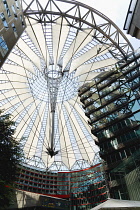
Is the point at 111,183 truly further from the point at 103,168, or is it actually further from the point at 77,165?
the point at 77,165

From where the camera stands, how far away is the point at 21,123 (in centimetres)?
3531

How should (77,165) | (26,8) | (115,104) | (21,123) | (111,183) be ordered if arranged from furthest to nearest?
(77,165)
(21,123)
(115,104)
(111,183)
(26,8)

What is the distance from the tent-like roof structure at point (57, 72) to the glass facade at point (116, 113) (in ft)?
7.47

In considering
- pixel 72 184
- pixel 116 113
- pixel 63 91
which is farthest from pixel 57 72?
pixel 72 184

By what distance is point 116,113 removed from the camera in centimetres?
2702

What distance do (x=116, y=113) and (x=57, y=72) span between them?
47.3 ft

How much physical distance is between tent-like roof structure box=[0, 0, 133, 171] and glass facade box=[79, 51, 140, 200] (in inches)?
89.6

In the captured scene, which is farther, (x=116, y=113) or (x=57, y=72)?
(x=57, y=72)

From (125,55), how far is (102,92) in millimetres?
7191

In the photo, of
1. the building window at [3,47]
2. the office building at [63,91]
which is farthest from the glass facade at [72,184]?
the building window at [3,47]

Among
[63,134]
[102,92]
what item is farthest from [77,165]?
[102,92]

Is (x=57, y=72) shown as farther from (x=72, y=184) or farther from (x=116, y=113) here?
(x=72, y=184)

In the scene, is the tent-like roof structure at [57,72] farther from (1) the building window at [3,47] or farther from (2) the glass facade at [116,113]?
(1) the building window at [3,47]

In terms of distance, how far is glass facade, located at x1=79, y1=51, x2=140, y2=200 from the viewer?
77.8ft
